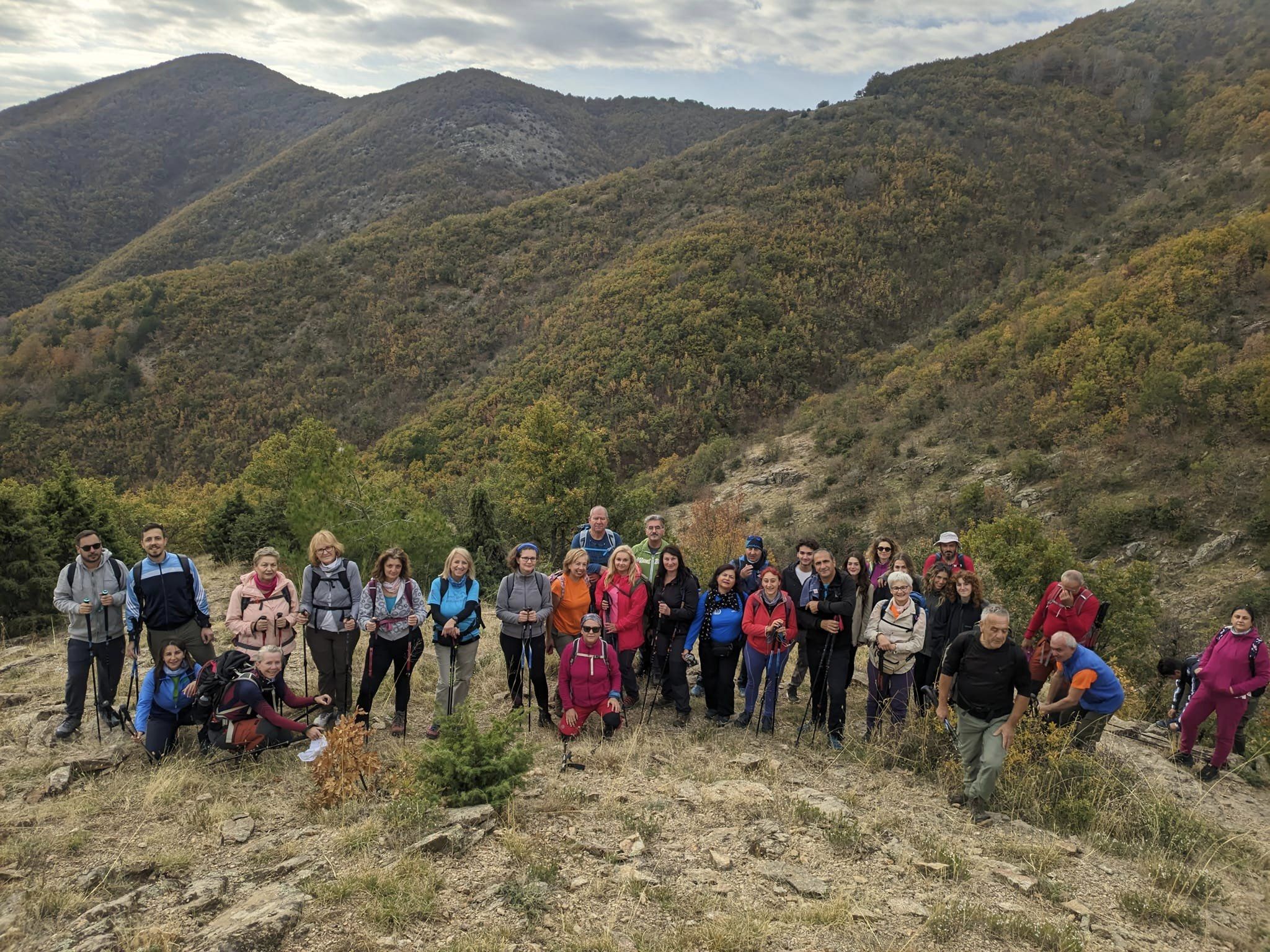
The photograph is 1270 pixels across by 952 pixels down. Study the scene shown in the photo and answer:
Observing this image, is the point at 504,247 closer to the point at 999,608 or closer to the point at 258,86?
the point at 999,608

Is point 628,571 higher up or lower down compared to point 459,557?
lower down

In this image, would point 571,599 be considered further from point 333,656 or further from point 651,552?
point 333,656

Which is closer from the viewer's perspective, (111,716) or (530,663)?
(111,716)

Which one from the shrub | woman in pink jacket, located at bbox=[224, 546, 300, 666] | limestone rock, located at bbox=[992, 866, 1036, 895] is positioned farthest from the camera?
woman in pink jacket, located at bbox=[224, 546, 300, 666]

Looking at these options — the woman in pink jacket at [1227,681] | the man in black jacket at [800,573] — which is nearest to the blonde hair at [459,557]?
the man in black jacket at [800,573]

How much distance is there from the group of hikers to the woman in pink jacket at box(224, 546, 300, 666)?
0.5 inches

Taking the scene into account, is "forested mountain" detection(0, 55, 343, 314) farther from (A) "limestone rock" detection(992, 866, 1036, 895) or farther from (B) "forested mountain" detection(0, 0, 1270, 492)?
(A) "limestone rock" detection(992, 866, 1036, 895)

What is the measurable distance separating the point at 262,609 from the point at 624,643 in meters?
2.97

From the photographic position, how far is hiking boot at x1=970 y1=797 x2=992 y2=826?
4703 mm

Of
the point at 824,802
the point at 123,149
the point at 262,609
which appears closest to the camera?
the point at 824,802

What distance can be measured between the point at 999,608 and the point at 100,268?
79676mm

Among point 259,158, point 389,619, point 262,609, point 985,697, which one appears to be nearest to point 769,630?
point 985,697

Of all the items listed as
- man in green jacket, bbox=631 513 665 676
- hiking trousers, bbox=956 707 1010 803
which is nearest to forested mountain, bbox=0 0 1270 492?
man in green jacket, bbox=631 513 665 676

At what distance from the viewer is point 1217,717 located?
246 inches
